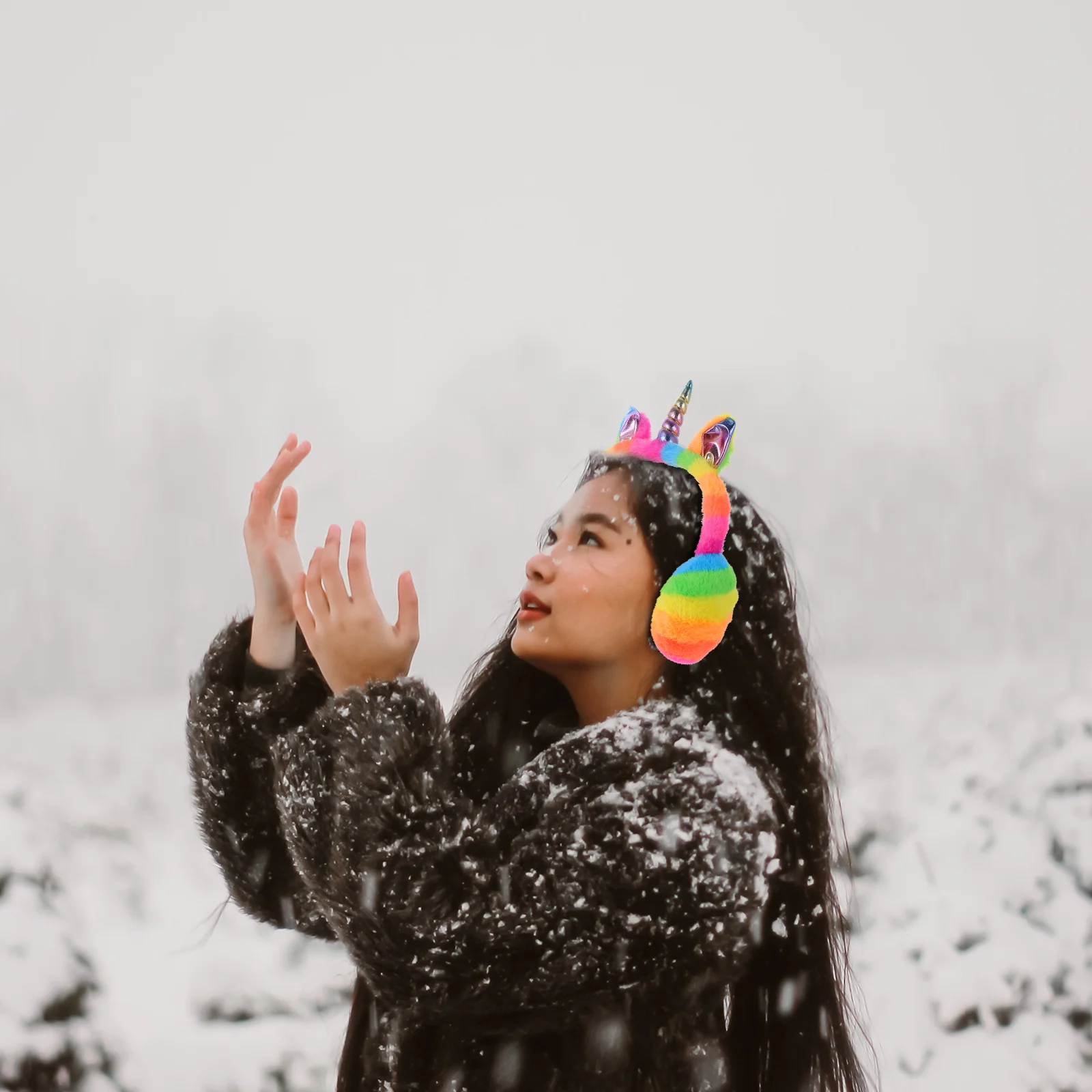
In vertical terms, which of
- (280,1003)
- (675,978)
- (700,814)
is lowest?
(675,978)

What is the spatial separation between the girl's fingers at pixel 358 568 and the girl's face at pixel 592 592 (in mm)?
179

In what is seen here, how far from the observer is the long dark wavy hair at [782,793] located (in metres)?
1.17

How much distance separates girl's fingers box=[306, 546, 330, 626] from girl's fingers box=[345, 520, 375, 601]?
0.09 feet

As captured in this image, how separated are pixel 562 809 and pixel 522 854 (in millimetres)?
56

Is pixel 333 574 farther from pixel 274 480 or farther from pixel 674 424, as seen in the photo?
pixel 674 424

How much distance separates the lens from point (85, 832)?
261cm

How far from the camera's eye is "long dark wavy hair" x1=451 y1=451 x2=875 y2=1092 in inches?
46.0

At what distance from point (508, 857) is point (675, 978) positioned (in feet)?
0.73

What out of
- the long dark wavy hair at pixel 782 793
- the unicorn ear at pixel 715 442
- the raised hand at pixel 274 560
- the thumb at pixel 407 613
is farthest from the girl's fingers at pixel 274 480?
the unicorn ear at pixel 715 442

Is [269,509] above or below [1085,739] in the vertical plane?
below

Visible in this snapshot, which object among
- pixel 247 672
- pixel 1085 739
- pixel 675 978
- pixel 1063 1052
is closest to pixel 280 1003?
pixel 247 672

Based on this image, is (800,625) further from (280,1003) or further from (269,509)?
(280,1003)

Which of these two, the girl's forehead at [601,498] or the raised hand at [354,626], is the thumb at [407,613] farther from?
the girl's forehead at [601,498]

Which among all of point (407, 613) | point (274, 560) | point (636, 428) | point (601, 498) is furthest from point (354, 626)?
point (636, 428)
